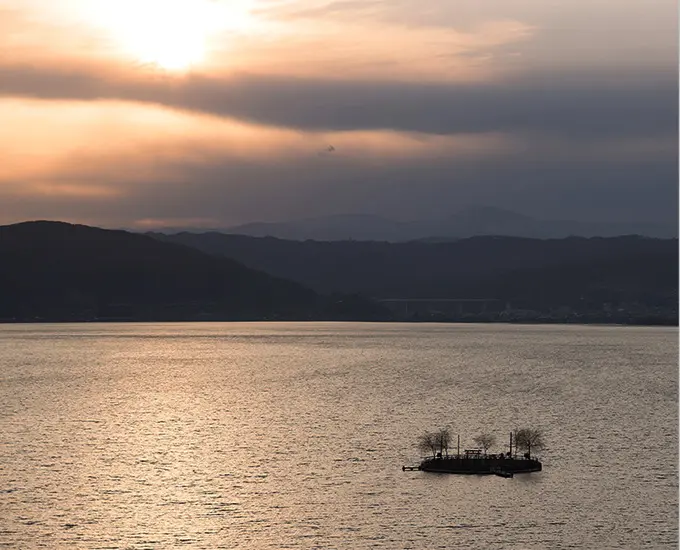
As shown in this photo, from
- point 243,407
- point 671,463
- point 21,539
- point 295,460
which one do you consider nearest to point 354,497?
point 295,460

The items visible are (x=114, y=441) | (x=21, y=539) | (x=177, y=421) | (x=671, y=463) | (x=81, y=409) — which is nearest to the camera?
(x=21, y=539)

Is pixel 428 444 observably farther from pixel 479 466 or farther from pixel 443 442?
pixel 479 466

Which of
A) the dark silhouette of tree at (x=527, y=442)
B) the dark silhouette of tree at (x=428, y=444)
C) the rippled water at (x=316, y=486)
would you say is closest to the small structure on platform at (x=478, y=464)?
the dark silhouette of tree at (x=428, y=444)

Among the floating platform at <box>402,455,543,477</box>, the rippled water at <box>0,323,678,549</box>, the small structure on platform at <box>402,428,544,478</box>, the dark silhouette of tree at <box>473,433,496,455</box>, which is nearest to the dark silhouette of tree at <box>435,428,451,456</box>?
the small structure on platform at <box>402,428,544,478</box>

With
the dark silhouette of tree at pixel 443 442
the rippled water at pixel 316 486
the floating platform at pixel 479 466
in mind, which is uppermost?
the dark silhouette of tree at pixel 443 442

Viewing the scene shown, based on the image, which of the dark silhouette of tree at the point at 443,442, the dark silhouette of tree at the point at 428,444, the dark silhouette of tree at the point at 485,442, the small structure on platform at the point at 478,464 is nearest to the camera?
the small structure on platform at the point at 478,464

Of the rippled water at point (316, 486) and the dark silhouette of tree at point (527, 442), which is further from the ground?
the dark silhouette of tree at point (527, 442)

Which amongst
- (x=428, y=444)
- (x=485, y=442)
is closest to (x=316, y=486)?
(x=428, y=444)

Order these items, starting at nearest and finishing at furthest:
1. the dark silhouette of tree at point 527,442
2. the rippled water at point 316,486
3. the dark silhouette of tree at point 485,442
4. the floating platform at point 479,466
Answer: the rippled water at point 316,486 → the floating platform at point 479,466 → the dark silhouette of tree at point 527,442 → the dark silhouette of tree at point 485,442

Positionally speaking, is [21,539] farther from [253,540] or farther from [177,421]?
[177,421]

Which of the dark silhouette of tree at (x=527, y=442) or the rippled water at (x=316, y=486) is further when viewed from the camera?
the dark silhouette of tree at (x=527, y=442)

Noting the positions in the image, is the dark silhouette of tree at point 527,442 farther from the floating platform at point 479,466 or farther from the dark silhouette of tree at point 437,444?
the dark silhouette of tree at point 437,444
